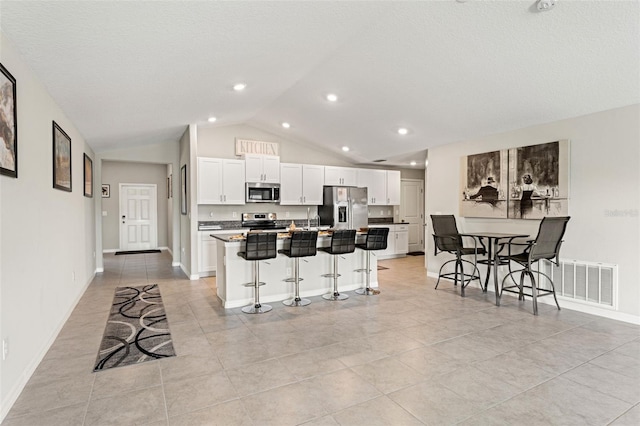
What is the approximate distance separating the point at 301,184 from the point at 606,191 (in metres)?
5.08

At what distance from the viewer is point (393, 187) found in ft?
28.5

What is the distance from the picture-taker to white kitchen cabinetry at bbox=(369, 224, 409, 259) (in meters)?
8.38

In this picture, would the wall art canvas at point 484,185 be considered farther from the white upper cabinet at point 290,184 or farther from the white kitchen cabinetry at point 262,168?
the white kitchen cabinetry at point 262,168

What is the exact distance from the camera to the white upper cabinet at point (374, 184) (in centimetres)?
825

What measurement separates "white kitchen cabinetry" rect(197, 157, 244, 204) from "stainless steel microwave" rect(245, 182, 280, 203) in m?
0.15

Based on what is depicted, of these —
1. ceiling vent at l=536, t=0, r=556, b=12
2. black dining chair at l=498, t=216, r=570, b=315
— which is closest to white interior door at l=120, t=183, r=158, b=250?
black dining chair at l=498, t=216, r=570, b=315

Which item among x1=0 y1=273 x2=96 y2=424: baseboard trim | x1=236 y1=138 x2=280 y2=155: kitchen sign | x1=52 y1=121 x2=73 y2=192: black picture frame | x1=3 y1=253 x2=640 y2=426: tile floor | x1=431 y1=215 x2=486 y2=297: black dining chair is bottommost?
x1=3 y1=253 x2=640 y2=426: tile floor

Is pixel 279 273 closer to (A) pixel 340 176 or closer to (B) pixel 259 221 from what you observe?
(B) pixel 259 221

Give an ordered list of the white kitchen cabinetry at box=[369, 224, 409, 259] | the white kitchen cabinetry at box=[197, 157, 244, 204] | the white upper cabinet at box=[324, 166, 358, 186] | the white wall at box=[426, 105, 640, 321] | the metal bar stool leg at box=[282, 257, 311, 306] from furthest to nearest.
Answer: the white kitchen cabinetry at box=[369, 224, 409, 259] < the white upper cabinet at box=[324, 166, 358, 186] < the white kitchen cabinetry at box=[197, 157, 244, 204] < the metal bar stool leg at box=[282, 257, 311, 306] < the white wall at box=[426, 105, 640, 321]

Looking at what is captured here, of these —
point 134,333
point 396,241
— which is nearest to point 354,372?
point 134,333

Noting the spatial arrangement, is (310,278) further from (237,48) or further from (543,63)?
(543,63)

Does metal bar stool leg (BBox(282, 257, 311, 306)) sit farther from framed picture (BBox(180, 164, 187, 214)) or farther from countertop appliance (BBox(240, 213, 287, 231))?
framed picture (BBox(180, 164, 187, 214))

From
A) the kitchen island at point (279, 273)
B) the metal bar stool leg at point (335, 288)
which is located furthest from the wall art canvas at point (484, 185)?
the metal bar stool leg at point (335, 288)

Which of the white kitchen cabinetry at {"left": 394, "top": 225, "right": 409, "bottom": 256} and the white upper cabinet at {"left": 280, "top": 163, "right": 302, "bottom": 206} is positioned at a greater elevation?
the white upper cabinet at {"left": 280, "top": 163, "right": 302, "bottom": 206}
